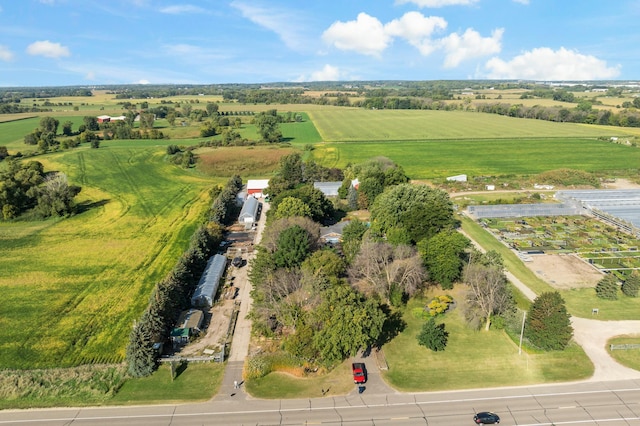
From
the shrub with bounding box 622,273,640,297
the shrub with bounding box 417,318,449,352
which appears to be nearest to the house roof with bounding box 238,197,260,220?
the shrub with bounding box 417,318,449,352

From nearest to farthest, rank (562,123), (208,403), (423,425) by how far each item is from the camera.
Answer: (423,425), (208,403), (562,123)

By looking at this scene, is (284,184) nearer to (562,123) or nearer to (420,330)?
(420,330)

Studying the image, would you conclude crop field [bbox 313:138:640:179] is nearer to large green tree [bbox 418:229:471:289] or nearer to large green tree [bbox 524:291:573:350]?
large green tree [bbox 418:229:471:289]

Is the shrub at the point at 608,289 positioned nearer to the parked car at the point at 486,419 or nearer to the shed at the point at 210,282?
the parked car at the point at 486,419

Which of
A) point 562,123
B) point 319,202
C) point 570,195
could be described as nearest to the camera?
point 319,202

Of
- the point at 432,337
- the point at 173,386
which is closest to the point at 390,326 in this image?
the point at 432,337

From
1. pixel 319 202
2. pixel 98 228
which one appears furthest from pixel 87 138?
pixel 319 202

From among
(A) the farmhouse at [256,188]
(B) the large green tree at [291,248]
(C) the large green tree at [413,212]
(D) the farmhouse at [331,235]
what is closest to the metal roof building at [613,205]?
(C) the large green tree at [413,212]
